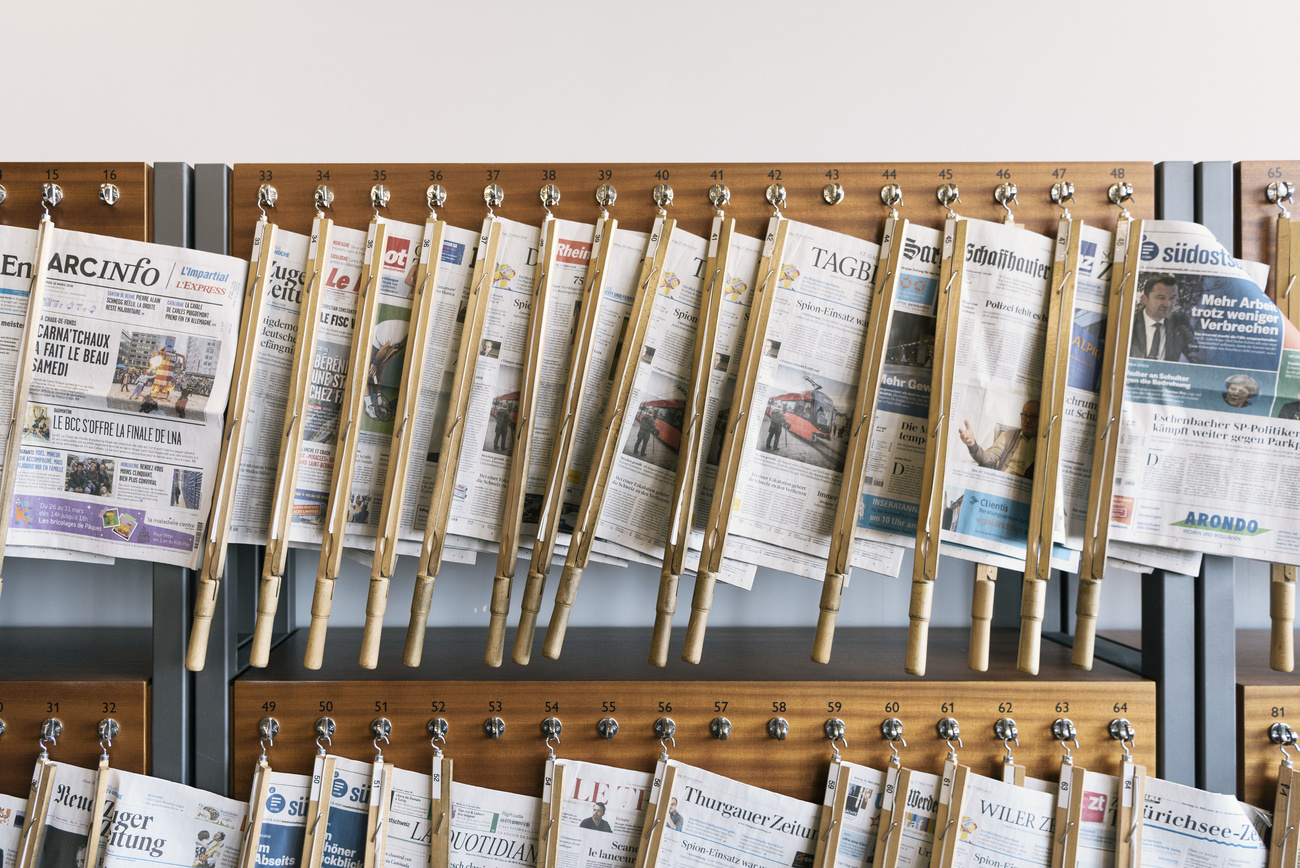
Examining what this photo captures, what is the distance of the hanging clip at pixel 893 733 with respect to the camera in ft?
3.20

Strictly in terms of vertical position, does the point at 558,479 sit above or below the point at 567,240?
below

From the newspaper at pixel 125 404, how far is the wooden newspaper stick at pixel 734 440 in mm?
638

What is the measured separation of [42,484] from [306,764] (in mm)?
493

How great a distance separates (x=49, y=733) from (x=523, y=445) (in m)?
0.71

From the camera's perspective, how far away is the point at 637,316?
0.96 m

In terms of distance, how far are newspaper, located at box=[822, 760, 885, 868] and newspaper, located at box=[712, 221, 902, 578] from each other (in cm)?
27

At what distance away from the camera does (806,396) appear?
97 centimetres

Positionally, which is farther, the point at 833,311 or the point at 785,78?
the point at 785,78

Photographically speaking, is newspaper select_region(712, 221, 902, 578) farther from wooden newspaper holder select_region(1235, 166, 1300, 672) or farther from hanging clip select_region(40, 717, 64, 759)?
hanging clip select_region(40, 717, 64, 759)

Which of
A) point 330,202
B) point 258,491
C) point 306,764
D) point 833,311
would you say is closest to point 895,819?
point 833,311

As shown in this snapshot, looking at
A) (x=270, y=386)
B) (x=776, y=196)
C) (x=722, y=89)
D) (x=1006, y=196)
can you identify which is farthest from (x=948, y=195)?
(x=270, y=386)

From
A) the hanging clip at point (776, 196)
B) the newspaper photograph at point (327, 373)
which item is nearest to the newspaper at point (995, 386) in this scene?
the hanging clip at point (776, 196)

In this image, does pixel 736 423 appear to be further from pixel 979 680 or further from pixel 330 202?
pixel 330 202

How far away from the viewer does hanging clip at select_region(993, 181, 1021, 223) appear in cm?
97
